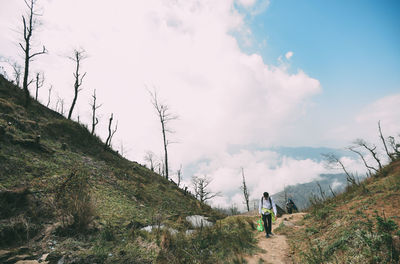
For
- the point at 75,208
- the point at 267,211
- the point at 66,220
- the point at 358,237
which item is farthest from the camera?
the point at 267,211

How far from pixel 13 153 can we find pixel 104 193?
5.10m

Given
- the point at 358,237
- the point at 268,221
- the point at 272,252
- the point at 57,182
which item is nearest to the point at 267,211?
the point at 268,221

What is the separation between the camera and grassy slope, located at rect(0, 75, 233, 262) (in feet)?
18.6

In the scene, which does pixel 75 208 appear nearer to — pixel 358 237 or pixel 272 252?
pixel 272 252

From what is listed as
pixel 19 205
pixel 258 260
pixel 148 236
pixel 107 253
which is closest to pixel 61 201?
pixel 19 205

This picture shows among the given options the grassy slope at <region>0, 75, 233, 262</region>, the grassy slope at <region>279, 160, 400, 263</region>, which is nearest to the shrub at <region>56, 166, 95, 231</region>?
the grassy slope at <region>0, 75, 233, 262</region>

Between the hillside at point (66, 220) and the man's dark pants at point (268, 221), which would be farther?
the man's dark pants at point (268, 221)

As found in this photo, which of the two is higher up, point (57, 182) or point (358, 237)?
point (57, 182)

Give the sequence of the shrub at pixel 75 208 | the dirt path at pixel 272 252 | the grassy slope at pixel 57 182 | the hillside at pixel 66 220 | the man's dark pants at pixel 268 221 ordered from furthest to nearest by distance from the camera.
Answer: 1. the man's dark pants at pixel 268 221
2. the shrub at pixel 75 208
3. the grassy slope at pixel 57 182
4. the dirt path at pixel 272 252
5. the hillside at pixel 66 220

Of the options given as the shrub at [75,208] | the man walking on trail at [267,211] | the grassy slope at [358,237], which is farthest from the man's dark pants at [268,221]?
the shrub at [75,208]

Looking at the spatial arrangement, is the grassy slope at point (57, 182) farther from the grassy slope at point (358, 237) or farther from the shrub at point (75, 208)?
the grassy slope at point (358, 237)

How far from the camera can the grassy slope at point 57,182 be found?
5672 mm

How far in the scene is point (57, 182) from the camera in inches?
338

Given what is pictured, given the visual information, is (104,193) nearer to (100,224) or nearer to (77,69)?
(100,224)
